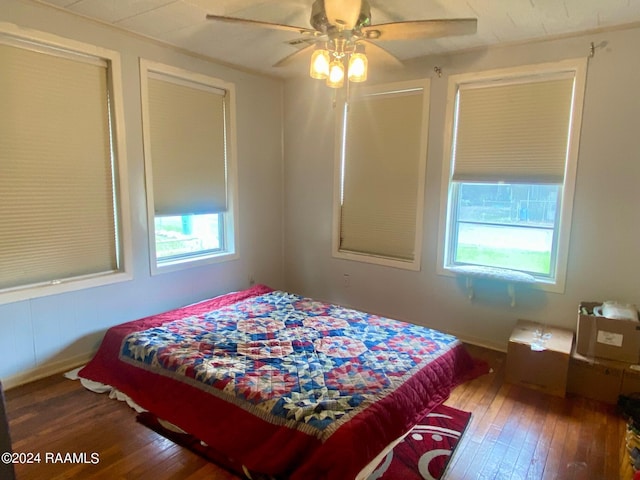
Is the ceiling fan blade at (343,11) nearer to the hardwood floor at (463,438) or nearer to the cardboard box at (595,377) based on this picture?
the hardwood floor at (463,438)

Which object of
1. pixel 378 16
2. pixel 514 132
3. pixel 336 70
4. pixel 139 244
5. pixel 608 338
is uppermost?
pixel 378 16

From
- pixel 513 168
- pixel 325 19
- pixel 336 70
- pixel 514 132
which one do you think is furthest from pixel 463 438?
pixel 325 19

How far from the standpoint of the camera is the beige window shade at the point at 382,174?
3658mm

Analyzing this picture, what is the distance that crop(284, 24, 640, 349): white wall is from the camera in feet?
9.09

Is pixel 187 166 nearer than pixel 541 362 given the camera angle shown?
No

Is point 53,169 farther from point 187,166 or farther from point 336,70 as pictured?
point 336,70

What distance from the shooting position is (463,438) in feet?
7.27

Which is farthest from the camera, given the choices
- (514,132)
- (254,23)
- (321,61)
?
(514,132)

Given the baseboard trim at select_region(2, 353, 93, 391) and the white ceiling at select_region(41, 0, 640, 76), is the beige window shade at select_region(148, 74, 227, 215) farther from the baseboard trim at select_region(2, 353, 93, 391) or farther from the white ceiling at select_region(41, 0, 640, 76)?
the baseboard trim at select_region(2, 353, 93, 391)

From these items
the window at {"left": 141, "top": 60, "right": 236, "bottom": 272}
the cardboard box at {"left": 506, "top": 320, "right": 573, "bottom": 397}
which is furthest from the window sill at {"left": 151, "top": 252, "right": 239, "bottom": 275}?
the cardboard box at {"left": 506, "top": 320, "right": 573, "bottom": 397}

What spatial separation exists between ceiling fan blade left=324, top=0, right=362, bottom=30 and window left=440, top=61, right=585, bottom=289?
169cm

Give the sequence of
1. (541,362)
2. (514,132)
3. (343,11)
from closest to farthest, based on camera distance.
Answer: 1. (343,11)
2. (541,362)
3. (514,132)

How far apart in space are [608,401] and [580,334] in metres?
0.44

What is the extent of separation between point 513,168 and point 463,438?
6.73ft
